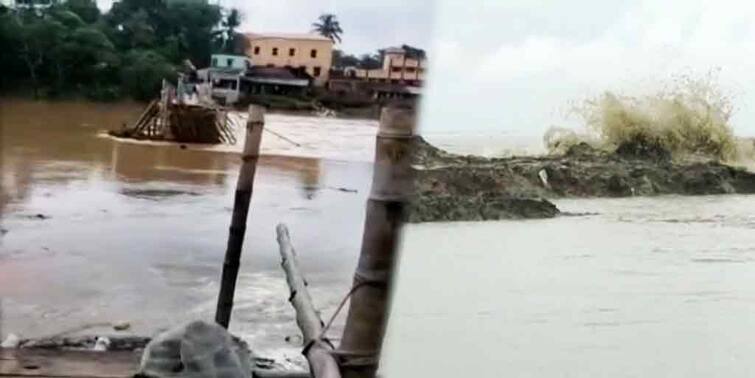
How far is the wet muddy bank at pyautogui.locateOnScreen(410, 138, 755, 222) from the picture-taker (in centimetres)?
139

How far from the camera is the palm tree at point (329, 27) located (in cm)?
146

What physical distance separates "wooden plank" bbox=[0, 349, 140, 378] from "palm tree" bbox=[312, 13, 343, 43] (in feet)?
1.86

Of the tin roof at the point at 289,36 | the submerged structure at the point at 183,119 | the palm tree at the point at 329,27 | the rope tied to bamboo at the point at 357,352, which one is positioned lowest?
the rope tied to bamboo at the point at 357,352

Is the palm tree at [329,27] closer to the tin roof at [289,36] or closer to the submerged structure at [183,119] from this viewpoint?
the tin roof at [289,36]

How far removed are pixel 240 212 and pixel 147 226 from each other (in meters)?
0.15

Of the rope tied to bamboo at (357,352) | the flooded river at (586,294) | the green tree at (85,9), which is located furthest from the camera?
the green tree at (85,9)

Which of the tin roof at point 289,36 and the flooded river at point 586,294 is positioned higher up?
the tin roof at point 289,36

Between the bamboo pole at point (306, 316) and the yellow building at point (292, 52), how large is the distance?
0.83 ft

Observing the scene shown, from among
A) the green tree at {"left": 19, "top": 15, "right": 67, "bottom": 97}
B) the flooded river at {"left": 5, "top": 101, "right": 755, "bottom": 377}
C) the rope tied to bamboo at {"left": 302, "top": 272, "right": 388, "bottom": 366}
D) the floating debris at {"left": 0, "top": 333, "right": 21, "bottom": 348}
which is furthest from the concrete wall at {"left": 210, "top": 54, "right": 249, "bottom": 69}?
the floating debris at {"left": 0, "top": 333, "right": 21, "bottom": 348}

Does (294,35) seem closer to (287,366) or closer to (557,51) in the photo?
(557,51)

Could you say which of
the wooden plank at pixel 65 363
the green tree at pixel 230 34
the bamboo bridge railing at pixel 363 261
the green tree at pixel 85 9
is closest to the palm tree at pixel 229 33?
the green tree at pixel 230 34

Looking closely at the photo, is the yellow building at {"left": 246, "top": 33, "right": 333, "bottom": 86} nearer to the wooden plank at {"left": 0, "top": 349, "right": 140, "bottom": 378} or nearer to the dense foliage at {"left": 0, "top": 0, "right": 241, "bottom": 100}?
the dense foliage at {"left": 0, "top": 0, "right": 241, "bottom": 100}

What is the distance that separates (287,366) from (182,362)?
0.16 metres

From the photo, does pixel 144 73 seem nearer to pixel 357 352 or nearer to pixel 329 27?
pixel 329 27
